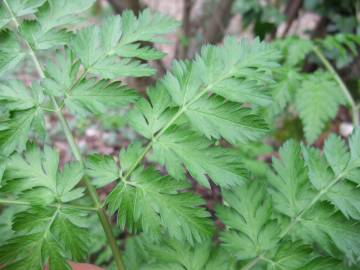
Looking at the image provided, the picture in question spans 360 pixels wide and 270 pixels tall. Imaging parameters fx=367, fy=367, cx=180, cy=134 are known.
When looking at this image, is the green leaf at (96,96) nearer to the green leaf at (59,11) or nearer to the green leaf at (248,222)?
the green leaf at (59,11)

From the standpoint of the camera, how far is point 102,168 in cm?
109

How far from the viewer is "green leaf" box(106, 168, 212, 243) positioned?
1001 mm

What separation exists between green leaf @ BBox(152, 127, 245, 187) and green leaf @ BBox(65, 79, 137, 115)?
169mm

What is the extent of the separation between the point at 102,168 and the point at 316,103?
4.67 ft

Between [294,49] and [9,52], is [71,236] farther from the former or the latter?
[294,49]

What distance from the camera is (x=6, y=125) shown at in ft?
3.36

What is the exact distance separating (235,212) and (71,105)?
60cm

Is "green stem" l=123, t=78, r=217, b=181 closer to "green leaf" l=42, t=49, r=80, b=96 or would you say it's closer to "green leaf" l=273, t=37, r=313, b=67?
"green leaf" l=42, t=49, r=80, b=96

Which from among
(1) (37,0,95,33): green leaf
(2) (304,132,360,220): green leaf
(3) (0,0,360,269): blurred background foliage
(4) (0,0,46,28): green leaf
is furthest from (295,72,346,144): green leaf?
(4) (0,0,46,28): green leaf

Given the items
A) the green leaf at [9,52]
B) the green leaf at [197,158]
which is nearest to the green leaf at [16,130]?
the green leaf at [9,52]

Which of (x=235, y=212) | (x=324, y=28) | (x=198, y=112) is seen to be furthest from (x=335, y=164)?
(x=324, y=28)

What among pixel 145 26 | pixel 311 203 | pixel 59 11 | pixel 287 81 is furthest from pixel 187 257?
pixel 287 81

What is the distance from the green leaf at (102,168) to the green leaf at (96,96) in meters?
0.14

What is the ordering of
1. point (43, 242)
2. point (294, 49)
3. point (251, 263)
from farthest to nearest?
point (294, 49) → point (251, 263) → point (43, 242)
